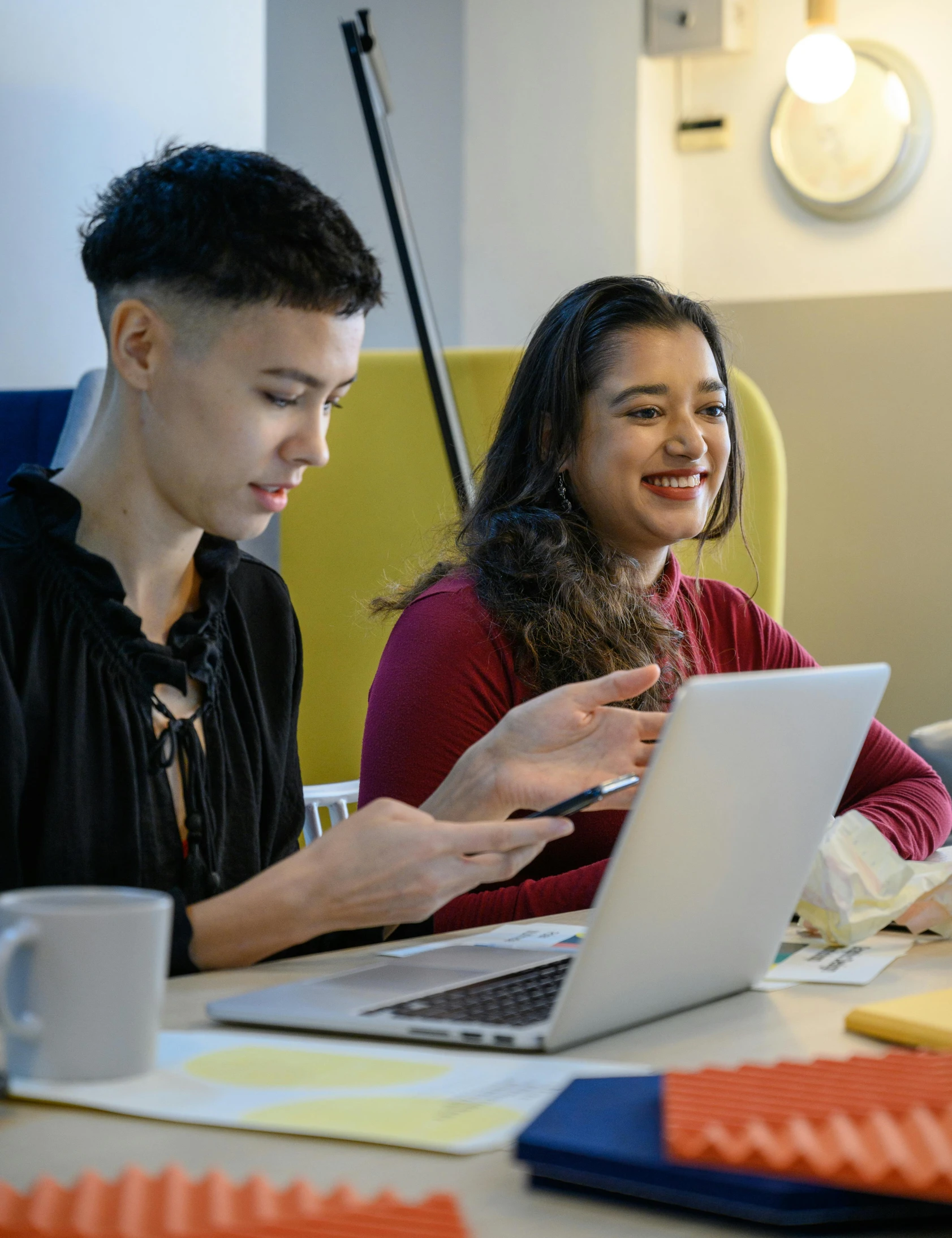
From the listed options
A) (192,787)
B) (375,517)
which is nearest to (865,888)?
(192,787)

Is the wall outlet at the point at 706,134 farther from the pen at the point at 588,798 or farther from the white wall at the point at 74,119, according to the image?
the pen at the point at 588,798

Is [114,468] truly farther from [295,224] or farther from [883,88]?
[883,88]

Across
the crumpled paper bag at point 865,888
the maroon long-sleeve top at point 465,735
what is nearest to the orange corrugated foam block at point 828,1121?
the crumpled paper bag at point 865,888

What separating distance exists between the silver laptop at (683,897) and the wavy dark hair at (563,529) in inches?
27.1

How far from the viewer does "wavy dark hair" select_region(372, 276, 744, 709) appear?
1525mm

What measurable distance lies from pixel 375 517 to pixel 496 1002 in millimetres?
1566

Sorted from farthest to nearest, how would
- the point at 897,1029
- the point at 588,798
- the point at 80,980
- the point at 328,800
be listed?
the point at 328,800, the point at 588,798, the point at 897,1029, the point at 80,980

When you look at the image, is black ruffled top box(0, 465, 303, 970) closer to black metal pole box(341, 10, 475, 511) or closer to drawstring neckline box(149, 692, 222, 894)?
drawstring neckline box(149, 692, 222, 894)

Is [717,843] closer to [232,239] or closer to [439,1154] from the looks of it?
[439,1154]

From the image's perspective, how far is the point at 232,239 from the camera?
989mm

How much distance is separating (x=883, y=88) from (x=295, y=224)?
2639 millimetres

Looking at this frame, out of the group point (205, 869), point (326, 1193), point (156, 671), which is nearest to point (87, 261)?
point (156, 671)

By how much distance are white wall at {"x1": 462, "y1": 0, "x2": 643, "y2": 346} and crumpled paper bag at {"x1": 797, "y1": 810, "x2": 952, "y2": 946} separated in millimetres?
2524

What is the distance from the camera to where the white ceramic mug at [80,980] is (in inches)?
21.1
